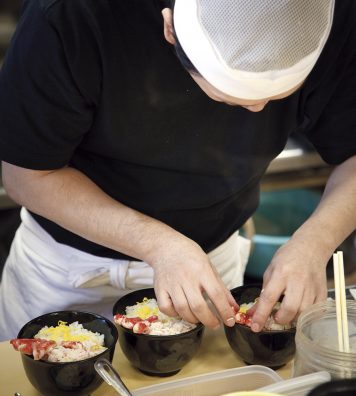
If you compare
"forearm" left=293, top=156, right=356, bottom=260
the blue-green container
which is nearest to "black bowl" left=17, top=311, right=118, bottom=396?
"forearm" left=293, top=156, right=356, bottom=260

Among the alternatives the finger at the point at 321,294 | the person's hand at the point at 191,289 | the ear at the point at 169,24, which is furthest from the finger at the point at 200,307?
the ear at the point at 169,24

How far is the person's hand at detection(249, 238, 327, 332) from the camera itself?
1.31 meters

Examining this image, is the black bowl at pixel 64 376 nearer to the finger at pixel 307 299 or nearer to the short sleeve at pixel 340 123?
the finger at pixel 307 299

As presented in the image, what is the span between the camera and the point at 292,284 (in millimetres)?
1341

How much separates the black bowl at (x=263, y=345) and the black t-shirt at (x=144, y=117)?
40cm

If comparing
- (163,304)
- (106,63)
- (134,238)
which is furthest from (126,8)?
(163,304)

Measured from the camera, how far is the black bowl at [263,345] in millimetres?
1283

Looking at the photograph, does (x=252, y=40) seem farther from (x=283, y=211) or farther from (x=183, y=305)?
(x=283, y=211)

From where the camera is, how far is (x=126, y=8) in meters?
1.35

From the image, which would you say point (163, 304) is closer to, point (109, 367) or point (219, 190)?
point (109, 367)

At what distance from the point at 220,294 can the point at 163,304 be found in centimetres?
12

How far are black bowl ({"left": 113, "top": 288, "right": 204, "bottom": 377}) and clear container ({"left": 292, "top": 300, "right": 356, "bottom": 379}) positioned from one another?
21 cm

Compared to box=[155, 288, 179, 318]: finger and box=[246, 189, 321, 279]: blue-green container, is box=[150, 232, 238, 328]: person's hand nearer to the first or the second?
box=[155, 288, 179, 318]: finger

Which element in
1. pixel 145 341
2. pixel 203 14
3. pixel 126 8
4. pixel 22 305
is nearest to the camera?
pixel 203 14
